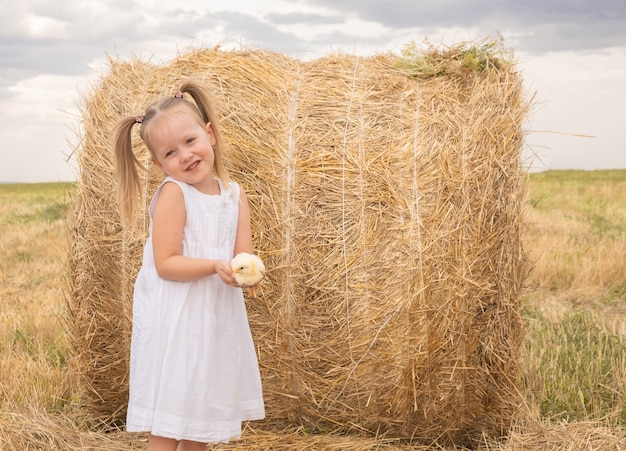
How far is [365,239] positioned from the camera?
3.66 metres

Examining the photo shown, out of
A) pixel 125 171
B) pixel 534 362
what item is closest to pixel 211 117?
pixel 125 171

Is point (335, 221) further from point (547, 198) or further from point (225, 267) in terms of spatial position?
point (547, 198)

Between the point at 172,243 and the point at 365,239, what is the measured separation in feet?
3.29

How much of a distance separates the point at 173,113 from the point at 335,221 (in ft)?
3.23

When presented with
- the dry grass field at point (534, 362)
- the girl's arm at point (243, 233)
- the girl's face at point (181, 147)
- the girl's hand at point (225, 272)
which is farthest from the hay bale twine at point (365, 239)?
the girl's hand at point (225, 272)

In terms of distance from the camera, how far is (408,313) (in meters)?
3.66

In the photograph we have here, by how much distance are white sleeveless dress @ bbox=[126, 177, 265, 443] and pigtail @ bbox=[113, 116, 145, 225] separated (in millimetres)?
310

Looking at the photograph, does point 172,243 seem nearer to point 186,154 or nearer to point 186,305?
point 186,305

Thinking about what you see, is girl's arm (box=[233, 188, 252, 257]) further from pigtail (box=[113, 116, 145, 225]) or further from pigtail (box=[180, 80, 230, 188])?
pigtail (box=[113, 116, 145, 225])

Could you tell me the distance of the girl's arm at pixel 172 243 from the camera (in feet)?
9.91

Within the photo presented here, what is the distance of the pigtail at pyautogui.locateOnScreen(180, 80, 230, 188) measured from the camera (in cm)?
334

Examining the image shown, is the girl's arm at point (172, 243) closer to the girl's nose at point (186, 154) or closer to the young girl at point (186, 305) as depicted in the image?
the young girl at point (186, 305)

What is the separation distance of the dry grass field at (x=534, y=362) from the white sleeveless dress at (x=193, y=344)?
0.99 metres

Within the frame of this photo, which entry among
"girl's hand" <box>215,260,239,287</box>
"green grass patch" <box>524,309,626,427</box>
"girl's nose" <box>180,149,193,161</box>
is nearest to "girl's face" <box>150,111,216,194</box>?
"girl's nose" <box>180,149,193,161</box>
